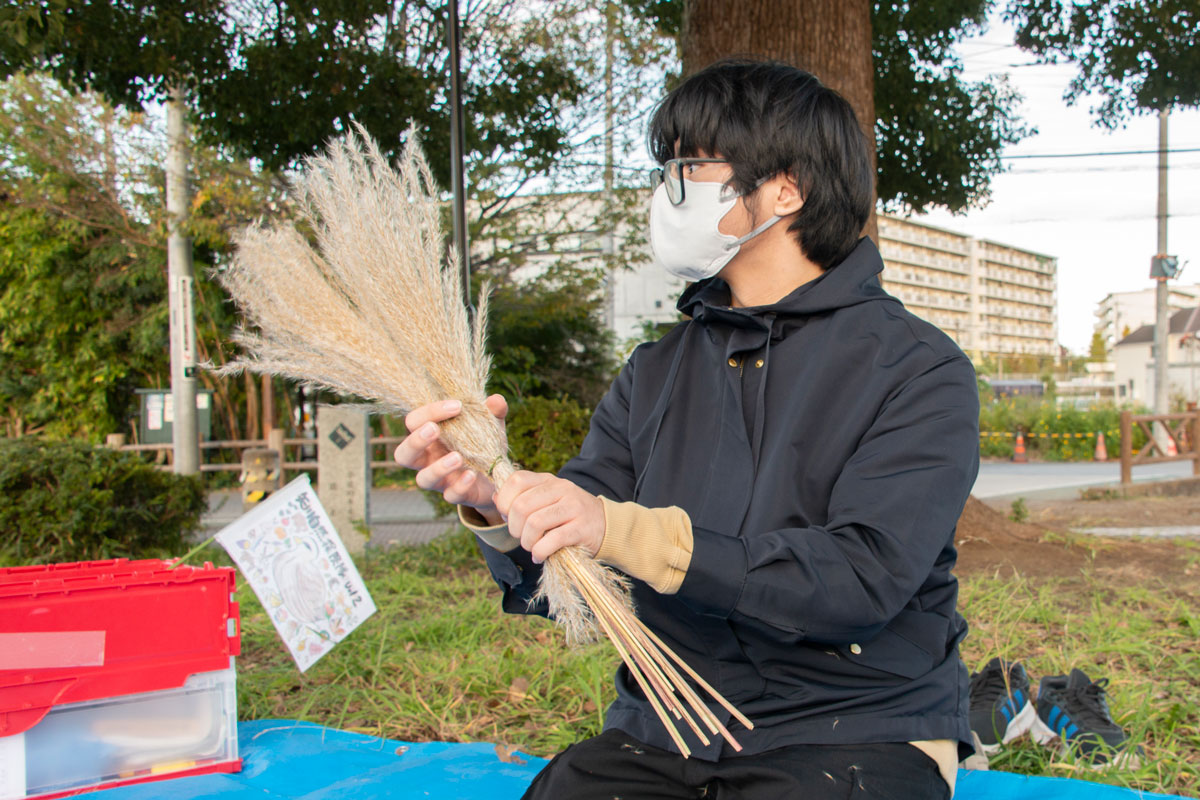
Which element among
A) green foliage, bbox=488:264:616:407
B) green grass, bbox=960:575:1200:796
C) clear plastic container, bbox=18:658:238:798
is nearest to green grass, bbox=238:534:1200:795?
green grass, bbox=960:575:1200:796

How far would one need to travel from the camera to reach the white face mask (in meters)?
1.65

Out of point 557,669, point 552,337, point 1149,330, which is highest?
point 1149,330

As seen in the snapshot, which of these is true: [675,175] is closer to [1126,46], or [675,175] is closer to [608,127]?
[1126,46]

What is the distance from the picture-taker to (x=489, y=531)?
60.7 inches

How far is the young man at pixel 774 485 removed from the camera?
1261 mm

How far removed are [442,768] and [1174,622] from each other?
11.4 ft

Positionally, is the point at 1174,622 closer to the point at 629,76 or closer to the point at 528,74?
the point at 528,74

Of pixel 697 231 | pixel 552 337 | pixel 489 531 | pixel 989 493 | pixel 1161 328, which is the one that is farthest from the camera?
pixel 1161 328

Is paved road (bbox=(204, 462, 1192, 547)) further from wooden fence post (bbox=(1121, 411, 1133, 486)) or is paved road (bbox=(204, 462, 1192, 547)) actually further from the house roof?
the house roof

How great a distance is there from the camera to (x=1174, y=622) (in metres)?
3.95

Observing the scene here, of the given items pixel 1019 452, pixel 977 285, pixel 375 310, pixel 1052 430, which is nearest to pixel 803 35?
pixel 375 310

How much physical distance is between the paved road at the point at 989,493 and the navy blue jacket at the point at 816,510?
5.65m

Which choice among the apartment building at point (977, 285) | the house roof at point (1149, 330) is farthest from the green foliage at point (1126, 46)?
the apartment building at point (977, 285)

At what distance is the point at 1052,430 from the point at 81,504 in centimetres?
2062
